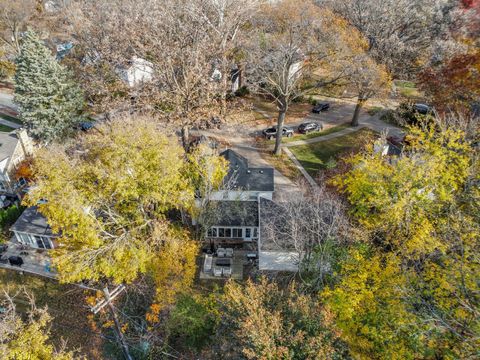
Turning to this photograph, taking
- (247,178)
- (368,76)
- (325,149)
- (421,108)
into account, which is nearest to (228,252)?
(247,178)

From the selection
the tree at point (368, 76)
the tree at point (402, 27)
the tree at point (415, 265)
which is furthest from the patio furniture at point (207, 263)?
the tree at point (402, 27)

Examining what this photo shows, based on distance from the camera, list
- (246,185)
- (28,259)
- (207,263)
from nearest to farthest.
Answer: (207,263)
(28,259)
(246,185)

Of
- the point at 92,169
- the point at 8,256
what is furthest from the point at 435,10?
the point at 8,256

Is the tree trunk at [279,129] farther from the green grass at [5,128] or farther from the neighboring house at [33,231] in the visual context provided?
the green grass at [5,128]

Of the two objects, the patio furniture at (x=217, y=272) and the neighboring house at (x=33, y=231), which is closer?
the patio furniture at (x=217, y=272)

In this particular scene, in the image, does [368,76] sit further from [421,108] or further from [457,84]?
[421,108]

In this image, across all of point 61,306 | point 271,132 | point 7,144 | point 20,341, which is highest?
point 7,144

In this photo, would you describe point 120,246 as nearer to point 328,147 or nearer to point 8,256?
point 8,256
